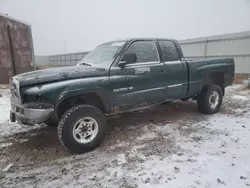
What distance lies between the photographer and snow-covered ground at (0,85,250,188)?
263cm

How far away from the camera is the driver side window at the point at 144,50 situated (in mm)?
4176

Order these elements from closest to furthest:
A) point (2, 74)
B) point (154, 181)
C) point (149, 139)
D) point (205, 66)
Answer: point (154, 181)
point (149, 139)
point (205, 66)
point (2, 74)

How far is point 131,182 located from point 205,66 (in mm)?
3665

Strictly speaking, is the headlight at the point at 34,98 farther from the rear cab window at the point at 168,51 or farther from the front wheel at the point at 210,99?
the front wheel at the point at 210,99

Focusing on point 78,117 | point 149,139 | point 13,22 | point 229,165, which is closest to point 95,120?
point 78,117

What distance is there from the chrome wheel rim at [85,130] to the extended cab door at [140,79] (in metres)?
0.57

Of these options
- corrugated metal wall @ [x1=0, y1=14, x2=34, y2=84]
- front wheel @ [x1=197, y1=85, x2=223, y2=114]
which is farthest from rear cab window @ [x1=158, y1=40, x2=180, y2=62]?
corrugated metal wall @ [x1=0, y1=14, x2=34, y2=84]

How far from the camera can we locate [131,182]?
257 cm

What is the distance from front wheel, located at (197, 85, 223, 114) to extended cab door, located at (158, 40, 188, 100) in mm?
696

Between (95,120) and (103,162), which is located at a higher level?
(95,120)

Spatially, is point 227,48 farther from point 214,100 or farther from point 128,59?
point 128,59

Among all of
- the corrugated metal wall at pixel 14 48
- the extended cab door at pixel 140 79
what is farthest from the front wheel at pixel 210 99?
the corrugated metal wall at pixel 14 48

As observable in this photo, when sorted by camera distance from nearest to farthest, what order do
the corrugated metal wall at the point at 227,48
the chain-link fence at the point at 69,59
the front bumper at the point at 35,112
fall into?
the front bumper at the point at 35,112
the corrugated metal wall at the point at 227,48
the chain-link fence at the point at 69,59

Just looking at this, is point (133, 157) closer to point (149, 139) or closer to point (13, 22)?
point (149, 139)
